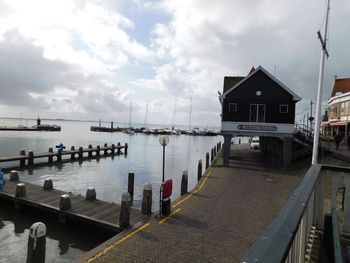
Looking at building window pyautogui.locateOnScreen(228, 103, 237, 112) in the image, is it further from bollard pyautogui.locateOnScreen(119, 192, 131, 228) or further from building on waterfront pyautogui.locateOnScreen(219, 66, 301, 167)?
bollard pyautogui.locateOnScreen(119, 192, 131, 228)

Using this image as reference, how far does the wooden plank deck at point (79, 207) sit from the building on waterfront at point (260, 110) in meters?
15.7

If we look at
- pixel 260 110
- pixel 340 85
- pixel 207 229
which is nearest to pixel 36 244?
pixel 207 229

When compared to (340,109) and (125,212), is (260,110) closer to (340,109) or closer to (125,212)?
(125,212)

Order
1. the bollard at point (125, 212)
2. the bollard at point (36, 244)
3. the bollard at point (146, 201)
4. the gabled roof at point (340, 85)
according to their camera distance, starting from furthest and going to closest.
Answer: the gabled roof at point (340, 85) < the bollard at point (146, 201) < the bollard at point (125, 212) < the bollard at point (36, 244)

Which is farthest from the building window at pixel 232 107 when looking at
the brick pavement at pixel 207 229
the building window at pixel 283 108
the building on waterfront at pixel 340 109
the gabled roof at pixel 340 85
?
the gabled roof at pixel 340 85

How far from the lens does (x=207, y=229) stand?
1053cm

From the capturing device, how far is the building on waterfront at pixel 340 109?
43831 millimetres

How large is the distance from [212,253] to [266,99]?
2131cm

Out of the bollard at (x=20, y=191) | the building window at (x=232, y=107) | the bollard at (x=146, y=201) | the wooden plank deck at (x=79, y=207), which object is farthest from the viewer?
the building window at (x=232, y=107)

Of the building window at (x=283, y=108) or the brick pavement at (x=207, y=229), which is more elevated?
the building window at (x=283, y=108)

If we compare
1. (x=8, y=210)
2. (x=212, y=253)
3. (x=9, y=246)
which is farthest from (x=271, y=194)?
(x=8, y=210)

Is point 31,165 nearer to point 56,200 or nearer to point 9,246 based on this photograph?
point 56,200

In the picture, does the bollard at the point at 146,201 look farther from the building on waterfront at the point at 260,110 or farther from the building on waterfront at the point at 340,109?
the building on waterfront at the point at 340,109

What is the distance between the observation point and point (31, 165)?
32.0 m
